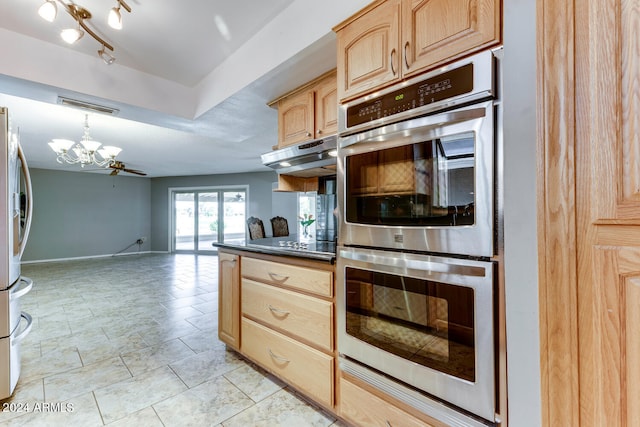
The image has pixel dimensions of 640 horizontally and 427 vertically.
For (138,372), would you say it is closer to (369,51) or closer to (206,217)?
(369,51)

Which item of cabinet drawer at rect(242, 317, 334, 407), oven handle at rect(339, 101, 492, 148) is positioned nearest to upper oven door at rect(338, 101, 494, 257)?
oven handle at rect(339, 101, 492, 148)

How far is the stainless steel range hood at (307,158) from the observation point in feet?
6.01

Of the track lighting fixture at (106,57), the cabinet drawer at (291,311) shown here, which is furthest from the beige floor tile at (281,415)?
the track lighting fixture at (106,57)

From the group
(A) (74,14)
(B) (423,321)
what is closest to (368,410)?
(B) (423,321)

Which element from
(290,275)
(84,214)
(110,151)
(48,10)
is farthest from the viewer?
(84,214)

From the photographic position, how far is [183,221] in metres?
8.48

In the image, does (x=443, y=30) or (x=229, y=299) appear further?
(x=229, y=299)

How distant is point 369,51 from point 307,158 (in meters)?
0.83

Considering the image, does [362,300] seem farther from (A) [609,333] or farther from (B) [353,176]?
(A) [609,333]

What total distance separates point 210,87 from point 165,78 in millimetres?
444

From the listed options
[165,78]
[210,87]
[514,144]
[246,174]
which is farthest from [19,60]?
[246,174]

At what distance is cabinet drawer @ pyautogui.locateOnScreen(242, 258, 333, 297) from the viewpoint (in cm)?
154

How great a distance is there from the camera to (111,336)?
Result: 2738 millimetres

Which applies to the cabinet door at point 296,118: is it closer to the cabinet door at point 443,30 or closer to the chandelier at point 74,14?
the cabinet door at point 443,30
